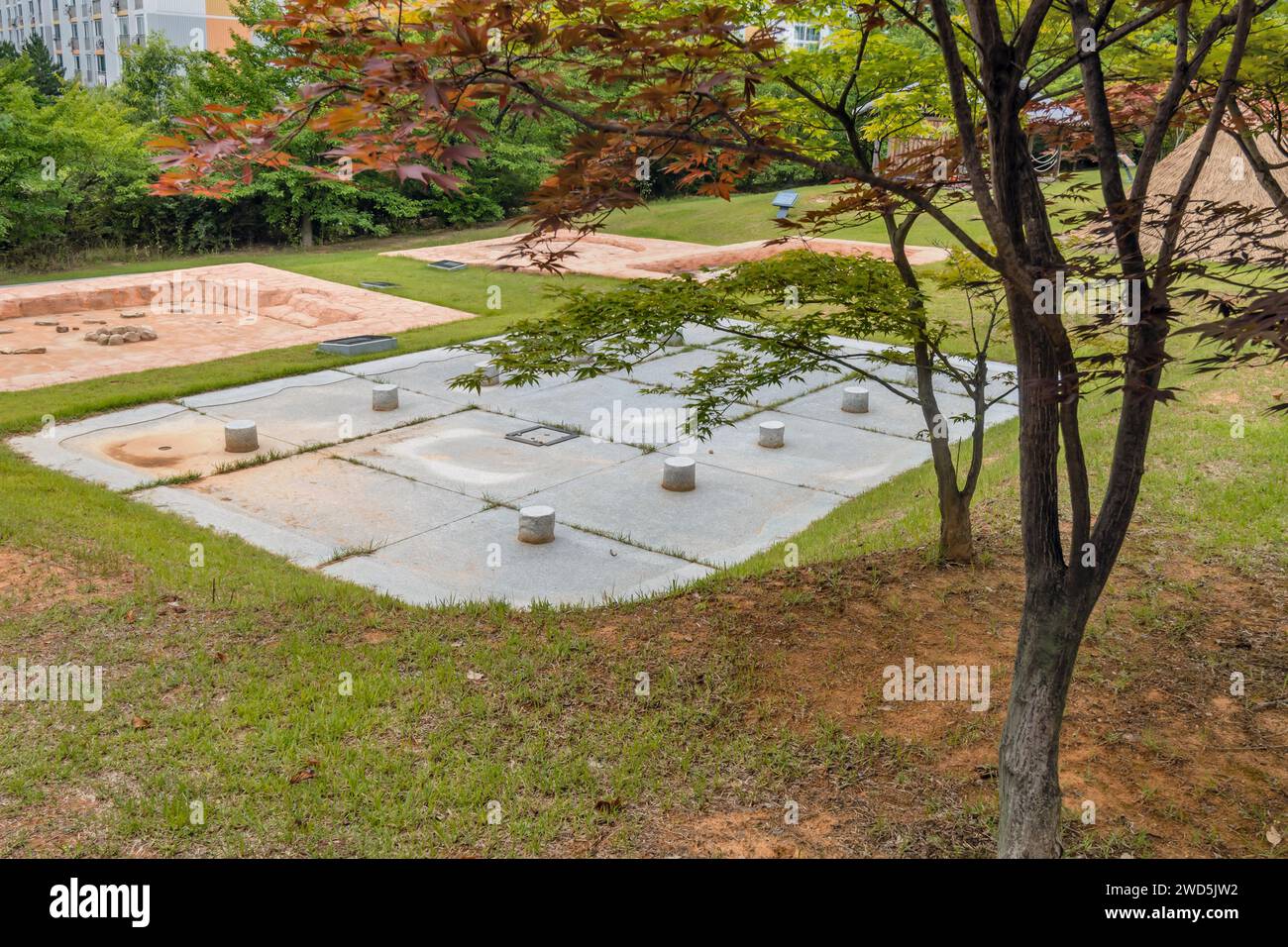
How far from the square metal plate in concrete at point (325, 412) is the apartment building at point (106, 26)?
52.7 metres

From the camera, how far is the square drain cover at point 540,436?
1108 centimetres

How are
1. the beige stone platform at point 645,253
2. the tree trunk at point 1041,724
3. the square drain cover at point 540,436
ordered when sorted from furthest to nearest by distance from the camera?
the beige stone platform at point 645,253
the square drain cover at point 540,436
the tree trunk at point 1041,724

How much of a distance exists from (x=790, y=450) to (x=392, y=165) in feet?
24.2

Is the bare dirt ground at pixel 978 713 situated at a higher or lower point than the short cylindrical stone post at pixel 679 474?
lower

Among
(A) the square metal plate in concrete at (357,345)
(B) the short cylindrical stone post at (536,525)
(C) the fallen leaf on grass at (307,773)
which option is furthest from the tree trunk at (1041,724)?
(A) the square metal plate in concrete at (357,345)

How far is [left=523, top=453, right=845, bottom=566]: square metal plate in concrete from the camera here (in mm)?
8453

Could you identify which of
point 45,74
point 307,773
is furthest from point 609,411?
point 45,74

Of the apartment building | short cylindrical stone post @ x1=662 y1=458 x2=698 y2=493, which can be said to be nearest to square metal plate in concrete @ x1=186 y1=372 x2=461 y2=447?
short cylindrical stone post @ x1=662 y1=458 x2=698 y2=493

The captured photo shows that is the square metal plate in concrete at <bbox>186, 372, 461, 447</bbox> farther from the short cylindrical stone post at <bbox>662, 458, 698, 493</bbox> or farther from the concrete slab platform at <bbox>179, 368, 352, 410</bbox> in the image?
the short cylindrical stone post at <bbox>662, 458, 698, 493</bbox>

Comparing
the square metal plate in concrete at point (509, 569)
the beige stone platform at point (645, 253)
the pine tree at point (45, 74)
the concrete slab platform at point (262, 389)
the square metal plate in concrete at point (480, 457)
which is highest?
the pine tree at point (45, 74)

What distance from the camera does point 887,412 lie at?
487 inches

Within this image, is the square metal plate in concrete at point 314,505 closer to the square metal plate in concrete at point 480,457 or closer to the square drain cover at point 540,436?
the square metal plate in concrete at point 480,457

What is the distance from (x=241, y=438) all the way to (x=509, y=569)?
4.18 meters
